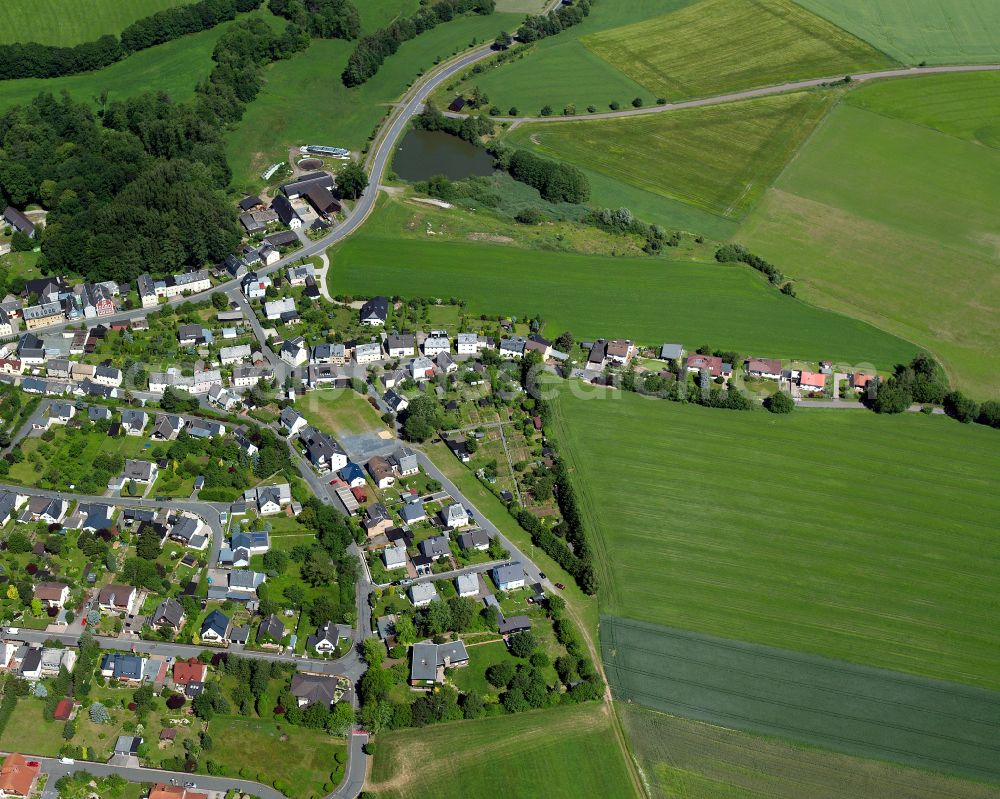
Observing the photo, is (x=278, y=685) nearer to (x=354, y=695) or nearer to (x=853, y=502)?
(x=354, y=695)

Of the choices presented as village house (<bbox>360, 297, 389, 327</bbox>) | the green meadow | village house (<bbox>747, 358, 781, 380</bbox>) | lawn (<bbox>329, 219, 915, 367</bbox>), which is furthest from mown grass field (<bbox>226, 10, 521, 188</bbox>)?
village house (<bbox>747, 358, 781, 380</bbox>)

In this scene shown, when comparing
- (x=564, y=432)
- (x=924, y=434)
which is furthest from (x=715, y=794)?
(x=924, y=434)

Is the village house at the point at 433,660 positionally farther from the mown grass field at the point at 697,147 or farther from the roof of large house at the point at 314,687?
the mown grass field at the point at 697,147

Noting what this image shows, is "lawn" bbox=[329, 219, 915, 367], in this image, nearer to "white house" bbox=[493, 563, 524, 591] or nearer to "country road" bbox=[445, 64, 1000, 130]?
"white house" bbox=[493, 563, 524, 591]

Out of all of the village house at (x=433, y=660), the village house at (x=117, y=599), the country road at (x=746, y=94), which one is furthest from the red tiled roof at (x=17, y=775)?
the country road at (x=746, y=94)

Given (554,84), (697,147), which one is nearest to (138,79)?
(554,84)

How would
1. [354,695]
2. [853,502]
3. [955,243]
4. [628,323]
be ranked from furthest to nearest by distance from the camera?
1. [955,243]
2. [628,323]
3. [853,502]
4. [354,695]

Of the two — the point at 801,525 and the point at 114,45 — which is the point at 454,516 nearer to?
the point at 801,525
